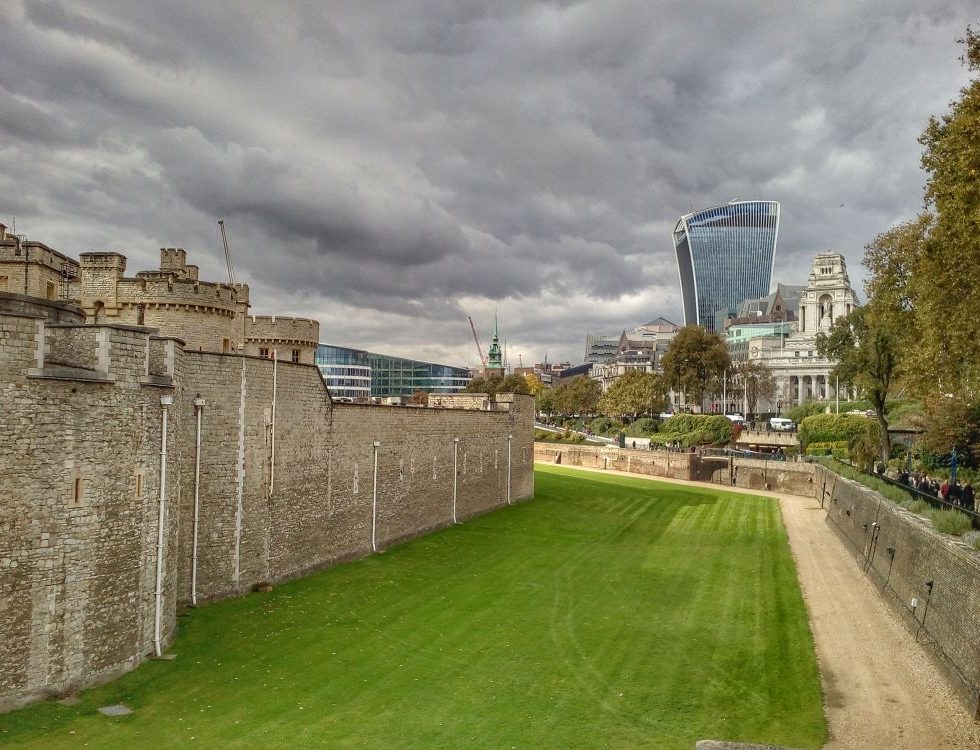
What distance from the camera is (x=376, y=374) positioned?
186875 mm

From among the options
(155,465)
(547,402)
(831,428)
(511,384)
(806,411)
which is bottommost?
(831,428)

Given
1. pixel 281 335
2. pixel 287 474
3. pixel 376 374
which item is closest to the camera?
pixel 287 474

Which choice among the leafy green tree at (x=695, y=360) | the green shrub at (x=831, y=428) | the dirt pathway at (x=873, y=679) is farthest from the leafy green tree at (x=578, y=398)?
the dirt pathway at (x=873, y=679)

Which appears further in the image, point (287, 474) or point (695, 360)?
point (695, 360)

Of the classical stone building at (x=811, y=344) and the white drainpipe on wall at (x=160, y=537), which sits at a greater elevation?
the classical stone building at (x=811, y=344)

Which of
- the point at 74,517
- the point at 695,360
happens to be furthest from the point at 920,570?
the point at 695,360

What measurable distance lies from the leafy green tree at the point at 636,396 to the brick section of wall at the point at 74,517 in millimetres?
80793

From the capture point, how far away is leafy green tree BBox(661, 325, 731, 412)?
285 feet

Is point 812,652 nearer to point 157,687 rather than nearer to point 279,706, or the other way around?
point 279,706

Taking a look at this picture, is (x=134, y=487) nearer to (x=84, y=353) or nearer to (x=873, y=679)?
(x=84, y=353)

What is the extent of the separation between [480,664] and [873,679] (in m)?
9.38

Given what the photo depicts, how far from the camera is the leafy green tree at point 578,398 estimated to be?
12144 centimetres

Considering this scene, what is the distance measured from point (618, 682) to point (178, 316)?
18534mm

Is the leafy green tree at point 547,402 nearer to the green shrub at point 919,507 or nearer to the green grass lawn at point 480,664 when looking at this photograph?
the green grass lawn at point 480,664
